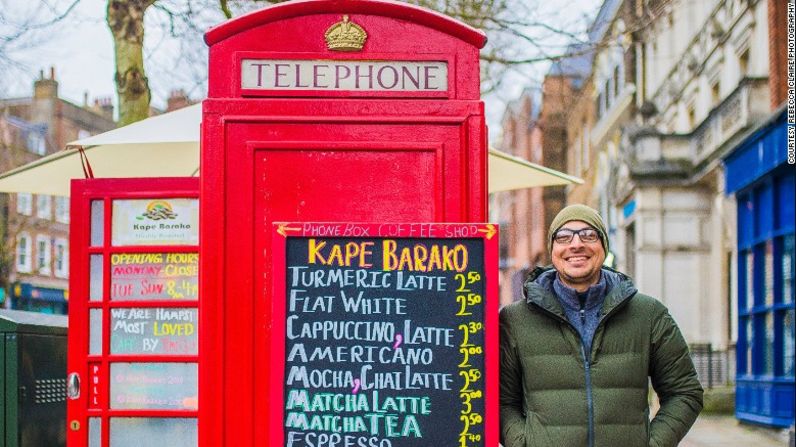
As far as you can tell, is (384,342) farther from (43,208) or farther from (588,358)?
(43,208)

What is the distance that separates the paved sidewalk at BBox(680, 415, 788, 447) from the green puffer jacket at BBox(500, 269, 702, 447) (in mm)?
9188

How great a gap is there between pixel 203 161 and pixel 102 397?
2.70 meters

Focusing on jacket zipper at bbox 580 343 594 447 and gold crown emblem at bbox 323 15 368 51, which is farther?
gold crown emblem at bbox 323 15 368 51

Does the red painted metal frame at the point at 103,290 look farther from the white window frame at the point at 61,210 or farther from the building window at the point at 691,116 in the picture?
the white window frame at the point at 61,210

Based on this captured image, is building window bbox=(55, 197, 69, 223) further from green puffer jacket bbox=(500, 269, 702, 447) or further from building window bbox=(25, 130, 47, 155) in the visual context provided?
green puffer jacket bbox=(500, 269, 702, 447)

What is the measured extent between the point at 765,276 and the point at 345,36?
11553mm

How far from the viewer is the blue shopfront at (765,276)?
44.9ft

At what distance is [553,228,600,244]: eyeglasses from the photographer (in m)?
4.34

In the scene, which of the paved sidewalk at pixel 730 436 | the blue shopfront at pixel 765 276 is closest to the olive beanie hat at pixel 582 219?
the paved sidewalk at pixel 730 436

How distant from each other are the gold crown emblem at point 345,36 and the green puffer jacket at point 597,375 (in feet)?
4.31

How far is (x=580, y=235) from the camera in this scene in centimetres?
433

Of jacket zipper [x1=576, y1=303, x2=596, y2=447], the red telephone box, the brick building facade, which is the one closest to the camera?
jacket zipper [x1=576, y1=303, x2=596, y2=447]

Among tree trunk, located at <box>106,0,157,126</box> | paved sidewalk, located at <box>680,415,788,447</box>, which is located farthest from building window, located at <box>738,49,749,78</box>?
tree trunk, located at <box>106,0,157,126</box>

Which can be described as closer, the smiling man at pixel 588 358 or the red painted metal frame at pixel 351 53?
the smiling man at pixel 588 358
